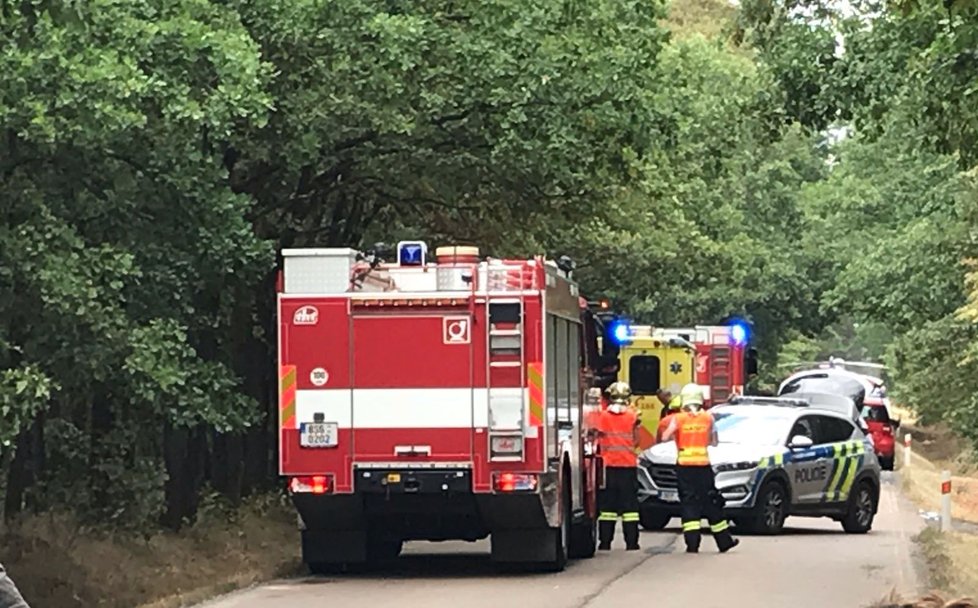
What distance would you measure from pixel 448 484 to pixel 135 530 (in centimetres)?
835

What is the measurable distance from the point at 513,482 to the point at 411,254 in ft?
7.22

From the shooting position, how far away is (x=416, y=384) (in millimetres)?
16609

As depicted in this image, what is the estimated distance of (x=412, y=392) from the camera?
1659 centimetres

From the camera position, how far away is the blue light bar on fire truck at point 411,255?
1694cm

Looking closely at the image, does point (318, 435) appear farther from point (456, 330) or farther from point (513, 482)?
point (513, 482)

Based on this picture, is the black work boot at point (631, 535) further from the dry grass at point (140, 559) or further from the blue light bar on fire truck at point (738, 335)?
the blue light bar on fire truck at point (738, 335)

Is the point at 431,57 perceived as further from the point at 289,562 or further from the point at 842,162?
the point at 842,162

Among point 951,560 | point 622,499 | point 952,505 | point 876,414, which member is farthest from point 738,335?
point 951,560

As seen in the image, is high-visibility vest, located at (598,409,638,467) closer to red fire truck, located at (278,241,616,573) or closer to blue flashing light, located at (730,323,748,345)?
red fire truck, located at (278,241,616,573)

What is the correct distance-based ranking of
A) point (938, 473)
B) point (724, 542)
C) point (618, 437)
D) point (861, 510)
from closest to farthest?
point (724, 542), point (618, 437), point (861, 510), point (938, 473)

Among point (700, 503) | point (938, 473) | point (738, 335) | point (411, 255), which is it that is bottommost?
point (700, 503)

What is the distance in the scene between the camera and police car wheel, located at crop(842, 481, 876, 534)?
23750mm

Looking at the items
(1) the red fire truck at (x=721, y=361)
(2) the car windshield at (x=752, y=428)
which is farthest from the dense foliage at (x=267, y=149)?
(1) the red fire truck at (x=721, y=361)

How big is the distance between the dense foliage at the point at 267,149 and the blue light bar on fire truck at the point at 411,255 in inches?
99.5
